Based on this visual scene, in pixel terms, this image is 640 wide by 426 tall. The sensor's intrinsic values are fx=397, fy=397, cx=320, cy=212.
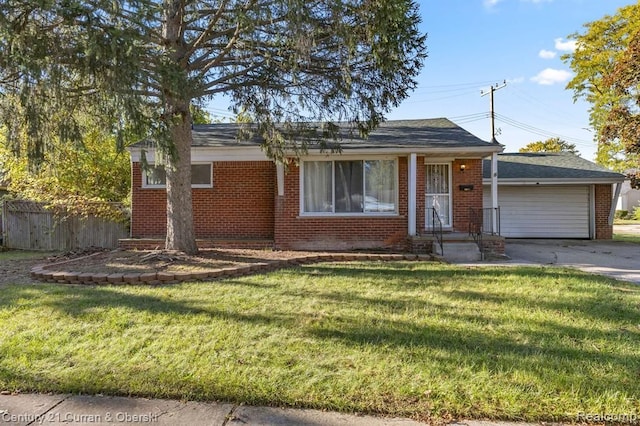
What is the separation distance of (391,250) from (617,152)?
22.3 m

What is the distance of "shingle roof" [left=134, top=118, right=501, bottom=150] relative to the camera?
1048cm

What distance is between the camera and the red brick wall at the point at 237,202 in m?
11.5

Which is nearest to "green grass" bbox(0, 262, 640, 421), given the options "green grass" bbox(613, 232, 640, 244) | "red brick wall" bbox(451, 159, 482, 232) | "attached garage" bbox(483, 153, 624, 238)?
"red brick wall" bbox(451, 159, 482, 232)

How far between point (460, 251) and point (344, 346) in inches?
269

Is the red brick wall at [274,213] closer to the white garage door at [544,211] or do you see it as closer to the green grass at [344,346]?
the green grass at [344,346]

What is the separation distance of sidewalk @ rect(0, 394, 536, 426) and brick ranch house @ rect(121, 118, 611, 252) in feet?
25.8

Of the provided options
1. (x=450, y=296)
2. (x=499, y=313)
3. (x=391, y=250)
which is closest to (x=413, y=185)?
(x=391, y=250)

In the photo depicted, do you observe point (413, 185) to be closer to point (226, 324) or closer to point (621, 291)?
point (621, 291)

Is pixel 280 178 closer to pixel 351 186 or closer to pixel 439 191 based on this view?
pixel 351 186

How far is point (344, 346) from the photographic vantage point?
12.6ft

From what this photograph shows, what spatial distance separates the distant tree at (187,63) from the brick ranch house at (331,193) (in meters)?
1.47

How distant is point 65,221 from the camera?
493 inches

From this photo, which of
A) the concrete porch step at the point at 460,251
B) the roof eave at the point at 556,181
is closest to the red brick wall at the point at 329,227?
the concrete porch step at the point at 460,251

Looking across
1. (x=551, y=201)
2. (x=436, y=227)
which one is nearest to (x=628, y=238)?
(x=551, y=201)
